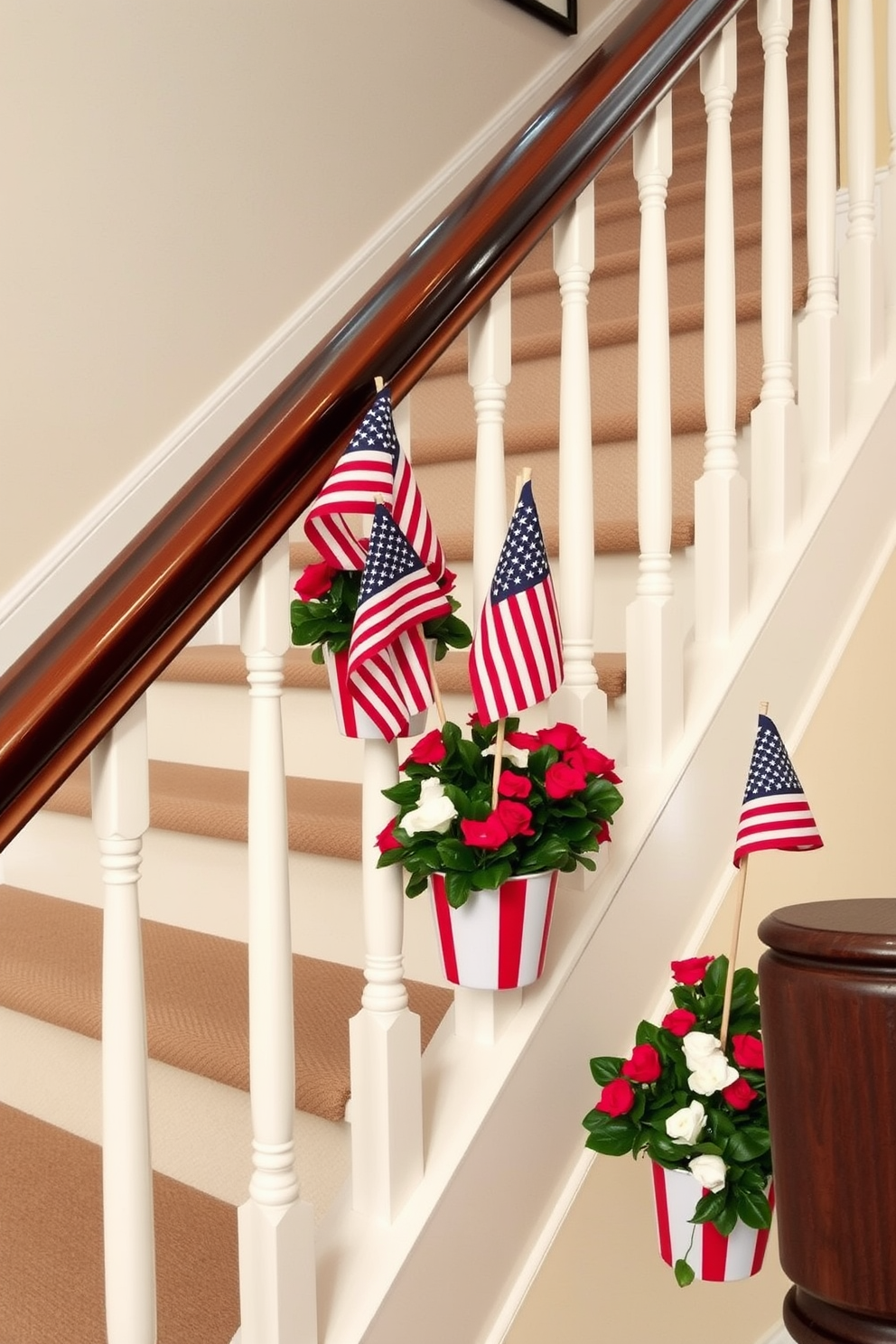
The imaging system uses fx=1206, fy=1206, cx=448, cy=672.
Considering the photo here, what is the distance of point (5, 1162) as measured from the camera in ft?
4.80

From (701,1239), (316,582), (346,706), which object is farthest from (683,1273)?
(316,582)

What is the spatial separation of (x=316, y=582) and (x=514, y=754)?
0.81 feet

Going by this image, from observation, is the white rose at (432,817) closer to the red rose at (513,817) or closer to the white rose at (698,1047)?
the red rose at (513,817)

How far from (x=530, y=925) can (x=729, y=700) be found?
1.67 ft

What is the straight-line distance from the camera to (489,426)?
130 centimetres

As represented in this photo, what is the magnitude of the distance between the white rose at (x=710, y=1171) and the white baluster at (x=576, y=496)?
17.9 inches


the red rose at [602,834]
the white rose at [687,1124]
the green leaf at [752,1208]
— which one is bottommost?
the green leaf at [752,1208]

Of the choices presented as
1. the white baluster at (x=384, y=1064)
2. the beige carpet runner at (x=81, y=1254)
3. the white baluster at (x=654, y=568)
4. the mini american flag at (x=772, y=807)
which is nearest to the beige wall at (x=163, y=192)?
the beige carpet runner at (x=81, y=1254)

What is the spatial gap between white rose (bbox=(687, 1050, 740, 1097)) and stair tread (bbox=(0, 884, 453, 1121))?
0.34 metres

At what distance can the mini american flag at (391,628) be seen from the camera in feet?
3.31

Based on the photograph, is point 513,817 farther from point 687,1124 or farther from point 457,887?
point 687,1124

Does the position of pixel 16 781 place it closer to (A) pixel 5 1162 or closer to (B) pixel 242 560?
(B) pixel 242 560

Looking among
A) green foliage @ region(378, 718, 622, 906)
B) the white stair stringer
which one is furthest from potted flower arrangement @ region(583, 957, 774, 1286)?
green foliage @ region(378, 718, 622, 906)

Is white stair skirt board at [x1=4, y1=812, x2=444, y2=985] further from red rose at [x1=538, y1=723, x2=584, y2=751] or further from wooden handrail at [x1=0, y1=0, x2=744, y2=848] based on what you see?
wooden handrail at [x1=0, y1=0, x2=744, y2=848]
